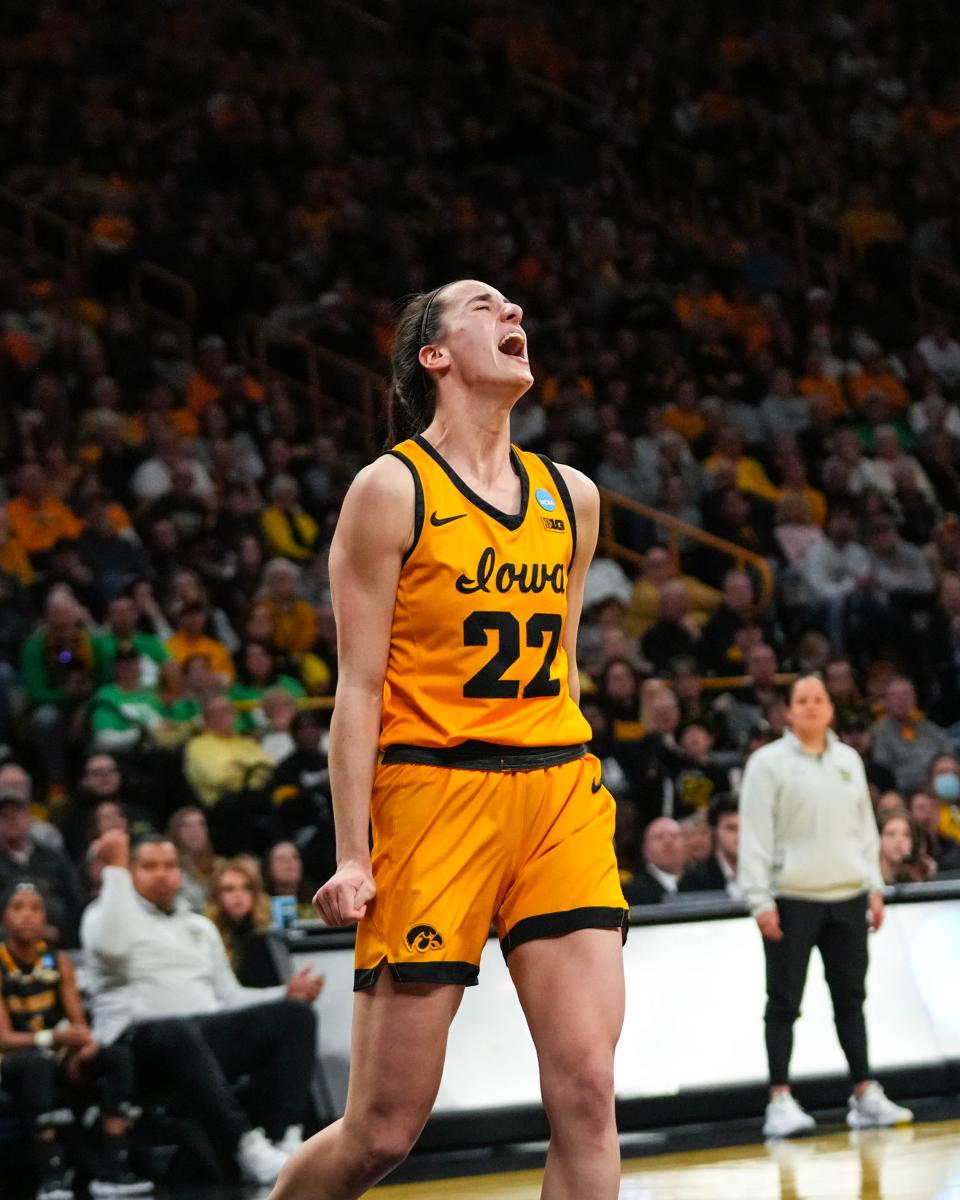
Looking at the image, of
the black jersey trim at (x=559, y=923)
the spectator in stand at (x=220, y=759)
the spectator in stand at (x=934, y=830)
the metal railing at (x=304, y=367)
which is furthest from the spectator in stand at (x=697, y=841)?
the black jersey trim at (x=559, y=923)

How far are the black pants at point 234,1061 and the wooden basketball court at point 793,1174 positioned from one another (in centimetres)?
66

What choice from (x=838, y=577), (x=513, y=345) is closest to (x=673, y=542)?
(x=838, y=577)

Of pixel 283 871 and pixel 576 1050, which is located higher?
pixel 283 871

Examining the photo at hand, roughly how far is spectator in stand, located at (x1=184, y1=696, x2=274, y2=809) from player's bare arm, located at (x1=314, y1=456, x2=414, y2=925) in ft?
22.2

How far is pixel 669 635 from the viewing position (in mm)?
13516

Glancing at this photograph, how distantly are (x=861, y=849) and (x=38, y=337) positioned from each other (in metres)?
7.99

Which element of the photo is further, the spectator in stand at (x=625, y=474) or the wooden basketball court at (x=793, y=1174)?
the spectator in stand at (x=625, y=474)

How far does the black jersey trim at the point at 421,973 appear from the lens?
13.2ft

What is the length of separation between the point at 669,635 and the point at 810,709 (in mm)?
4666

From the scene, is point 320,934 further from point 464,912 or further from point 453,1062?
point 464,912

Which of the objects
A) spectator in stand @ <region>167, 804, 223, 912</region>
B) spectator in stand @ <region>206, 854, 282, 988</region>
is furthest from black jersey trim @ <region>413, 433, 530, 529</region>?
spectator in stand @ <region>167, 804, 223, 912</region>

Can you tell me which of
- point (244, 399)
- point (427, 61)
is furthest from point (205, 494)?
point (427, 61)

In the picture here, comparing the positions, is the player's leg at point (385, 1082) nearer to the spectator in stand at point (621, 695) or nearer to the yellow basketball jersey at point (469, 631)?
the yellow basketball jersey at point (469, 631)

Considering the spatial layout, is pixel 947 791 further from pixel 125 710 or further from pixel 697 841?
pixel 125 710
